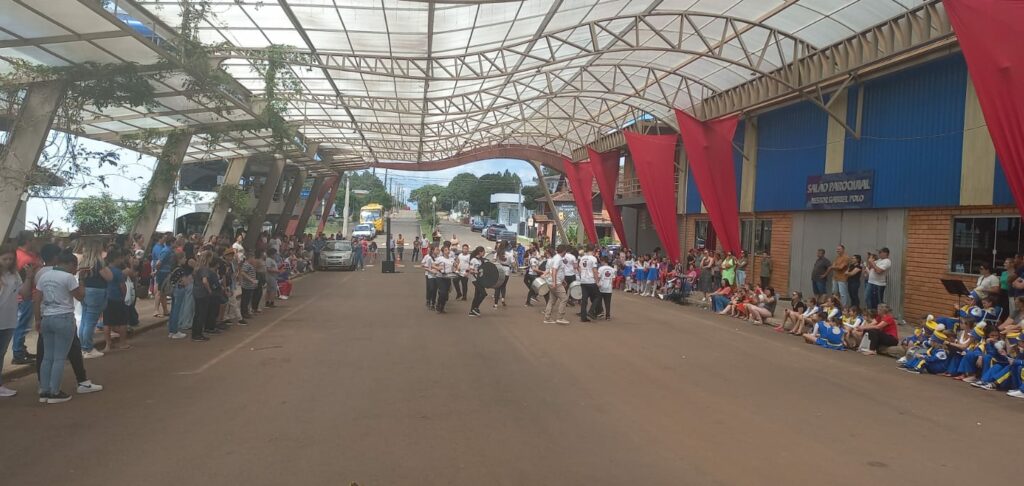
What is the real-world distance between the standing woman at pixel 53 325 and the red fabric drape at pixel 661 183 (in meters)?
18.7

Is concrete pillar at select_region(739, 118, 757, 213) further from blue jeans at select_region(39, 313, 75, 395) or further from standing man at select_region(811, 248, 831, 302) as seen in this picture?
blue jeans at select_region(39, 313, 75, 395)

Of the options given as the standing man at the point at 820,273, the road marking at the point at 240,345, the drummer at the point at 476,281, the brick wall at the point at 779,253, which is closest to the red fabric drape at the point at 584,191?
the brick wall at the point at 779,253

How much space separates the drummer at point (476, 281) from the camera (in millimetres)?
14844

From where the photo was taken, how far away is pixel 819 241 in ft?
63.7

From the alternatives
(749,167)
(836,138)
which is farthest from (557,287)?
(749,167)

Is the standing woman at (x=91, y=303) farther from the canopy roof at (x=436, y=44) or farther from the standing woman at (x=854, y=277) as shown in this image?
the standing woman at (x=854, y=277)

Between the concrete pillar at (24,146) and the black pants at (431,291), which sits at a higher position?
the concrete pillar at (24,146)

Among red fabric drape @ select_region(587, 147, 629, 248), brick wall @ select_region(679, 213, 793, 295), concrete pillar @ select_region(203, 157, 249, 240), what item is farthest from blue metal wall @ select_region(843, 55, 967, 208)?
concrete pillar @ select_region(203, 157, 249, 240)

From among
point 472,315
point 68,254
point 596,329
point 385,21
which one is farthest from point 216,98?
point 596,329

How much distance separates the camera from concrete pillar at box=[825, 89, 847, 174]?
18.2 meters

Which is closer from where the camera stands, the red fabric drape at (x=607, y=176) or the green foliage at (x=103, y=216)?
the green foliage at (x=103, y=216)

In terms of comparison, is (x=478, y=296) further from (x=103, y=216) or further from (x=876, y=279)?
(x=103, y=216)

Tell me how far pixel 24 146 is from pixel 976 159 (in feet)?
59.3

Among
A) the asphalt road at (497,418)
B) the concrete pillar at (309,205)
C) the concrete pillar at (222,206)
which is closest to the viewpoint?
the asphalt road at (497,418)
